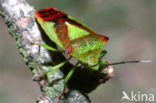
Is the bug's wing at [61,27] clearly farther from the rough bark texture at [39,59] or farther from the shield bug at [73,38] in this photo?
the rough bark texture at [39,59]

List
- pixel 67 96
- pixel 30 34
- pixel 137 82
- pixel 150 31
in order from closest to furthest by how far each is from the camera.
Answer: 1. pixel 67 96
2. pixel 30 34
3. pixel 137 82
4. pixel 150 31

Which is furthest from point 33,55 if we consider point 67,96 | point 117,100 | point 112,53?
point 112,53

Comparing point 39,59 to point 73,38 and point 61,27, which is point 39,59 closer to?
point 73,38

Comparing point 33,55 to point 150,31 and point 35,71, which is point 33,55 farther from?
point 150,31

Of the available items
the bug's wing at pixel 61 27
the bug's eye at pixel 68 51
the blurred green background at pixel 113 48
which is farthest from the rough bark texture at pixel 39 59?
the blurred green background at pixel 113 48

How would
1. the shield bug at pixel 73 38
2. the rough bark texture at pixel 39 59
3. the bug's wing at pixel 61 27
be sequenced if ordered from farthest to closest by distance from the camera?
the bug's wing at pixel 61 27
the shield bug at pixel 73 38
the rough bark texture at pixel 39 59

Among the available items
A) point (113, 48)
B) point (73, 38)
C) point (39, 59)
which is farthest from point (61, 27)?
point (113, 48)
